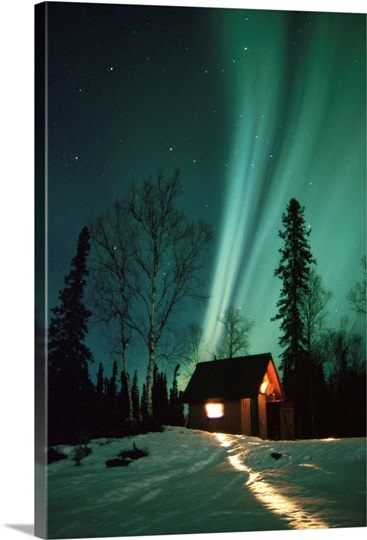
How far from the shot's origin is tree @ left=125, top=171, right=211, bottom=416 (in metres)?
10.7

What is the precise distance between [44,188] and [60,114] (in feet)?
2.91

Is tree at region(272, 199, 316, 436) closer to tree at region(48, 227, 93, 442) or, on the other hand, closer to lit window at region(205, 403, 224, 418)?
lit window at region(205, 403, 224, 418)

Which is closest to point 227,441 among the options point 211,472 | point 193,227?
point 211,472

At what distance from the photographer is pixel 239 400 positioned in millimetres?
11539

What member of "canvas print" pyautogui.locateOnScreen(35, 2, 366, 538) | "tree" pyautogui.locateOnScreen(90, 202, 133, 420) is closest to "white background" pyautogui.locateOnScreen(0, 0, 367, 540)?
"canvas print" pyautogui.locateOnScreen(35, 2, 366, 538)

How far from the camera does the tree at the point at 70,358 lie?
394 inches

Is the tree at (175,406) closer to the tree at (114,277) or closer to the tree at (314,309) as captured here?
the tree at (114,277)

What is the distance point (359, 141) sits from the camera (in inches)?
452

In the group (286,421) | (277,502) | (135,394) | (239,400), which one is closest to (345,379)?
(286,421)

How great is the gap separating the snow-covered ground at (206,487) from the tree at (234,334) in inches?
41.7

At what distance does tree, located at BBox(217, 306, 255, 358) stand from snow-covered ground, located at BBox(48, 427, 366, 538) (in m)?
1.06

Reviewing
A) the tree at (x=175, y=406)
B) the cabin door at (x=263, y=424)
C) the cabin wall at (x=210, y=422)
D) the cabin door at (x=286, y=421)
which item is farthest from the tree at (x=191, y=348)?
the cabin door at (x=286, y=421)

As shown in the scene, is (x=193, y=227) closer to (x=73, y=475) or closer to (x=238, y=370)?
(x=238, y=370)

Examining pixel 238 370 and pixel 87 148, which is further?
pixel 238 370
